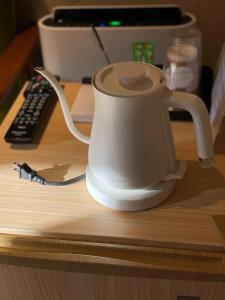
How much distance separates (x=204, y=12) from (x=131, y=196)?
0.63 meters


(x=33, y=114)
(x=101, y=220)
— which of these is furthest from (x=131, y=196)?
(x=33, y=114)

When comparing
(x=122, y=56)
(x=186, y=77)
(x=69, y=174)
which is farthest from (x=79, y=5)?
(x=69, y=174)

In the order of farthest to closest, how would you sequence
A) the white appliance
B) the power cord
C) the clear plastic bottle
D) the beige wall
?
the beige wall → the white appliance → the clear plastic bottle → the power cord

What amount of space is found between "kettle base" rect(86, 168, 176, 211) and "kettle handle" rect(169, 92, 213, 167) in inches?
3.4

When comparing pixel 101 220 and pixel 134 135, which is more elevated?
pixel 134 135

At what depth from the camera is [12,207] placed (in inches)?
26.0

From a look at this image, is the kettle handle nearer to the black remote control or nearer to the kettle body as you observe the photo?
the kettle body

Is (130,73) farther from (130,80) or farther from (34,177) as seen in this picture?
(34,177)

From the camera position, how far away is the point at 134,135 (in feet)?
1.90

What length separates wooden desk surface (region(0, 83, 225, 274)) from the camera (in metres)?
0.60

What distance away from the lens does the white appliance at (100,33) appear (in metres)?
0.93

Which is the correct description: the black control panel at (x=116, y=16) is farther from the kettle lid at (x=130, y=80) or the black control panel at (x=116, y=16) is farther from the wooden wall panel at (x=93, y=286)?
the wooden wall panel at (x=93, y=286)

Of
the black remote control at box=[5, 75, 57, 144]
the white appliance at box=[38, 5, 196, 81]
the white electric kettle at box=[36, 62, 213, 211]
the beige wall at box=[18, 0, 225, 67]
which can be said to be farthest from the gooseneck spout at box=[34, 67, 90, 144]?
the beige wall at box=[18, 0, 225, 67]

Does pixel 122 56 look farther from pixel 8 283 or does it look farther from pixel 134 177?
pixel 8 283
